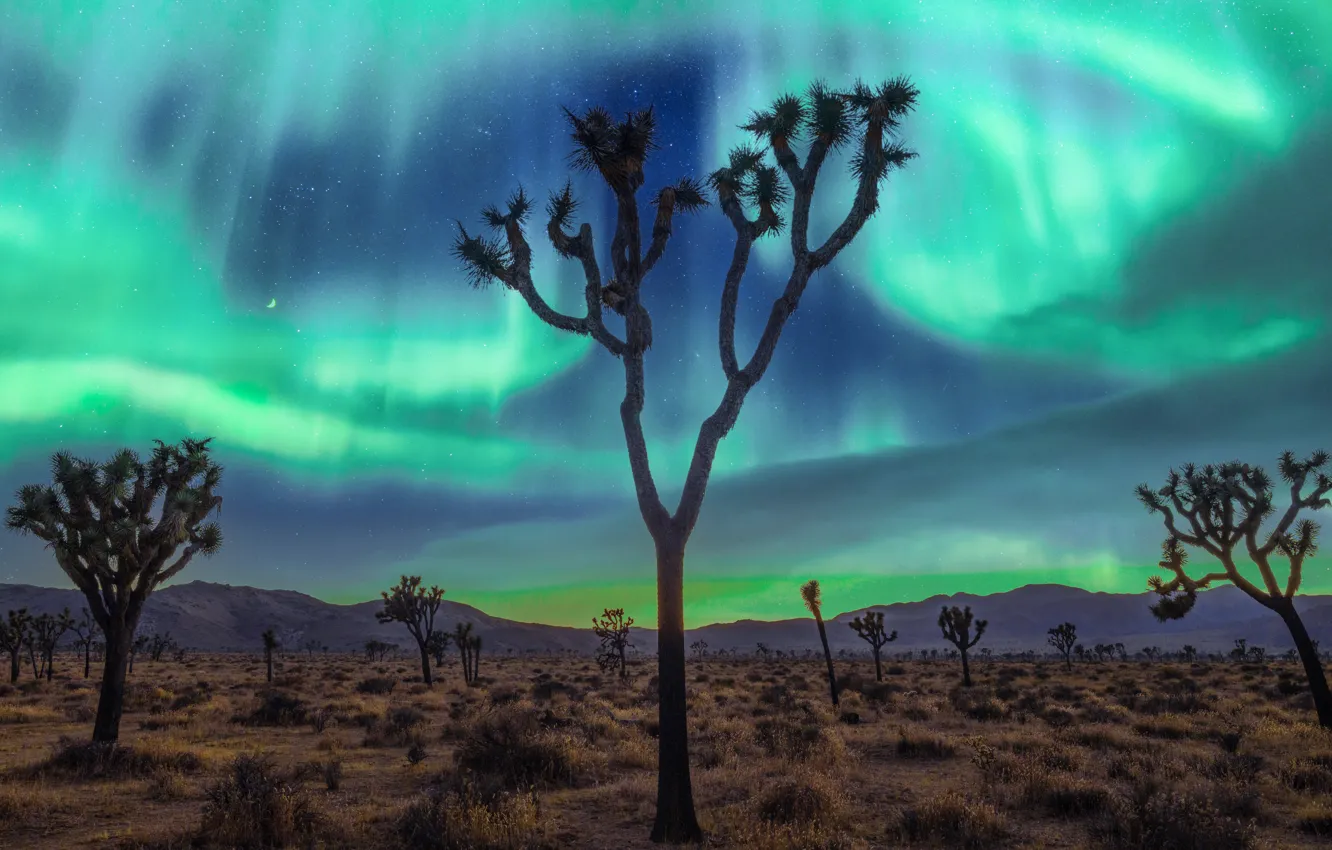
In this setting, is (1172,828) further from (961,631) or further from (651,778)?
(961,631)

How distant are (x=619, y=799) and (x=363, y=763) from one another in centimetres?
807

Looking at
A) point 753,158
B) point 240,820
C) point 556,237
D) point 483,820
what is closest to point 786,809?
point 483,820

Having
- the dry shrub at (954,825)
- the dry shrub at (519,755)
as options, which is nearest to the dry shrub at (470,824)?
the dry shrub at (519,755)


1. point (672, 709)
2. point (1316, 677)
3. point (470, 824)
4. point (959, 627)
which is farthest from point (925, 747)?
point (959, 627)

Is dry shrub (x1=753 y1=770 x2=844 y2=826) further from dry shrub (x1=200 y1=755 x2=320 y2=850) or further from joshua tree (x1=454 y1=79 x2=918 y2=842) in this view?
dry shrub (x1=200 y1=755 x2=320 y2=850)

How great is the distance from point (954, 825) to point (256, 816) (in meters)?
10.5

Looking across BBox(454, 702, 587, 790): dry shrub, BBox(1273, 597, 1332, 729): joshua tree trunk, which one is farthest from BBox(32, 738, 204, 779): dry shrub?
BBox(1273, 597, 1332, 729): joshua tree trunk

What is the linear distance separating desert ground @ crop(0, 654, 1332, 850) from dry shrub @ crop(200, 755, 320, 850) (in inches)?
1.2

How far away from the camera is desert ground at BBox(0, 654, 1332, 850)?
415 inches

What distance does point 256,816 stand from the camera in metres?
10.6

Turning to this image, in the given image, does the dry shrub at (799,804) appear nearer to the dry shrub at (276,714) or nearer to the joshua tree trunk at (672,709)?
the joshua tree trunk at (672,709)

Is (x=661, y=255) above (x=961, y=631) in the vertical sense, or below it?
above

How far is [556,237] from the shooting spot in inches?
516

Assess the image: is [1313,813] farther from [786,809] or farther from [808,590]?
[808,590]
